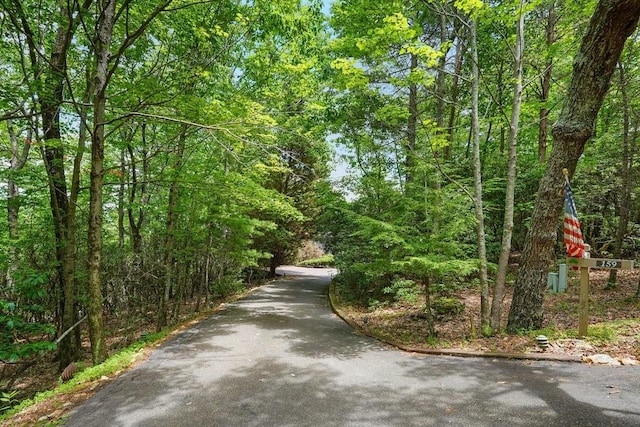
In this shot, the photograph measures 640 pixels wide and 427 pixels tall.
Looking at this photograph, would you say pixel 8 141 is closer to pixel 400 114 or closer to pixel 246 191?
pixel 246 191

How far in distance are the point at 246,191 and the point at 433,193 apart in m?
4.05

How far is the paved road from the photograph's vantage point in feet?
10.3

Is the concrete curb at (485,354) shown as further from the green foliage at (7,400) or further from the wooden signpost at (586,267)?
the green foliage at (7,400)

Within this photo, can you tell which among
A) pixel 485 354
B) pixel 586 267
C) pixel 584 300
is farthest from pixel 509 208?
pixel 485 354

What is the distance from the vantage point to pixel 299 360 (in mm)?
5062

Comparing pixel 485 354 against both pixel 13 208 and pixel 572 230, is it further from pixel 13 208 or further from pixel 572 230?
pixel 13 208

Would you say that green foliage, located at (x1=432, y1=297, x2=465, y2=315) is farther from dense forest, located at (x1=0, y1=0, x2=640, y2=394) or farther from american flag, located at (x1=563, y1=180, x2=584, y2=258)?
→ american flag, located at (x1=563, y1=180, x2=584, y2=258)

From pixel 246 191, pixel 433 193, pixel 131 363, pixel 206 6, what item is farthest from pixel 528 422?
pixel 206 6

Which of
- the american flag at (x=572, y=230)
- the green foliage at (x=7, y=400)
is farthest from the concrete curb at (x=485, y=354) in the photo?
the green foliage at (x=7, y=400)

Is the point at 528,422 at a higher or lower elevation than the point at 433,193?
lower

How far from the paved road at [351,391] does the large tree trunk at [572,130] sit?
140 cm

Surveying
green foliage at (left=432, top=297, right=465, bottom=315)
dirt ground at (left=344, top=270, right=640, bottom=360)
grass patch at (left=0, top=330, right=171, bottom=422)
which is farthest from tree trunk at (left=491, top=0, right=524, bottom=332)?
grass patch at (left=0, top=330, right=171, bottom=422)

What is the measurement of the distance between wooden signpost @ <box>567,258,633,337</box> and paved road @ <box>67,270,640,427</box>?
3.84 ft

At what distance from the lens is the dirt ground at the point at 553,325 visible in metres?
4.80
